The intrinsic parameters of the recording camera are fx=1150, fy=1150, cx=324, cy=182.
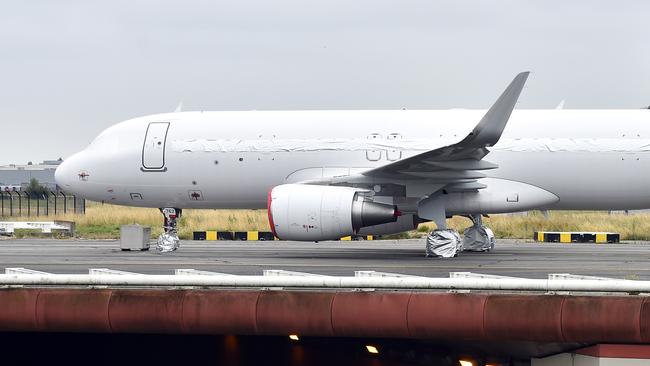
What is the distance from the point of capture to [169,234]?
32.6m

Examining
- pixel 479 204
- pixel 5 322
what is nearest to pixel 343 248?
pixel 479 204

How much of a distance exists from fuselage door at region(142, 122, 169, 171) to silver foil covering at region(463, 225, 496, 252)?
8.76m

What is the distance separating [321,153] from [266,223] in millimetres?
19249

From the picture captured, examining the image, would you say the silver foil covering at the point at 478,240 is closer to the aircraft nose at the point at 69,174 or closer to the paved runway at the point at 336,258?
the paved runway at the point at 336,258

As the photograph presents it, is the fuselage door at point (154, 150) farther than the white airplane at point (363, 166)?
Yes

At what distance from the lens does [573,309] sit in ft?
55.0

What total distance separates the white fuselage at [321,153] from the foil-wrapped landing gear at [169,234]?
26 centimetres

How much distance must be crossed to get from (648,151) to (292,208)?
9566mm

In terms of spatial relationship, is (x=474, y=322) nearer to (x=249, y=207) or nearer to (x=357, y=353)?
(x=357, y=353)

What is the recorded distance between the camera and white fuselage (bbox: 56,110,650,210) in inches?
1184

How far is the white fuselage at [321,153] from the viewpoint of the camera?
98.7ft

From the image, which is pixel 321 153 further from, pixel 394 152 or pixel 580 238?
pixel 580 238

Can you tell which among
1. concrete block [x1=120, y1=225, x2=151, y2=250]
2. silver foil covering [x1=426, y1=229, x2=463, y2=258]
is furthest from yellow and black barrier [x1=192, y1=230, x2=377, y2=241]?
silver foil covering [x1=426, y1=229, x2=463, y2=258]

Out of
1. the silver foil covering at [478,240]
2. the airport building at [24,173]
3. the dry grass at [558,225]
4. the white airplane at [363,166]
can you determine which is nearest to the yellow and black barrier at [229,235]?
the dry grass at [558,225]
